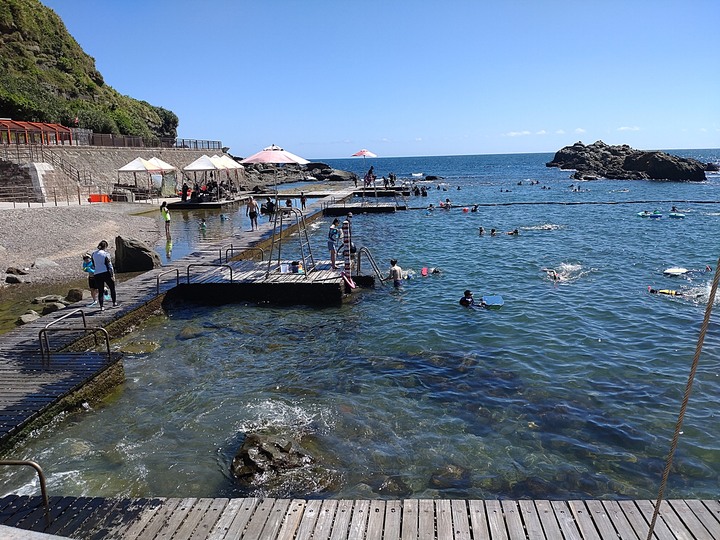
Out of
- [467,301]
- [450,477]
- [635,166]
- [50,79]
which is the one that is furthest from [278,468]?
[635,166]

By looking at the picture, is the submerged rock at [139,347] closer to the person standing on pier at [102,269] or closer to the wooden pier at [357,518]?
the person standing on pier at [102,269]

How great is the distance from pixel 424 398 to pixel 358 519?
5266 millimetres

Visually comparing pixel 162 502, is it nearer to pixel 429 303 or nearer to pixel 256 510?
pixel 256 510

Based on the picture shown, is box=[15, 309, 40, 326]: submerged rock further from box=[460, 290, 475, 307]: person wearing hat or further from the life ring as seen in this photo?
box=[460, 290, 475, 307]: person wearing hat

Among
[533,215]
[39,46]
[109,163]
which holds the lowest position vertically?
[533,215]

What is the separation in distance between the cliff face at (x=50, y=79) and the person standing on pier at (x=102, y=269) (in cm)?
4835

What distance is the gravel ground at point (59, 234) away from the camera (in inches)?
864

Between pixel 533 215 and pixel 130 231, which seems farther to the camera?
pixel 533 215

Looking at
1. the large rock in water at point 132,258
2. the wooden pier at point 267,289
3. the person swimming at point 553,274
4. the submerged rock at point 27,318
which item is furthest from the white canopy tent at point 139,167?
the person swimming at point 553,274

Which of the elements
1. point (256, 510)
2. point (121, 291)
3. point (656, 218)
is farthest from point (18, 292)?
point (656, 218)

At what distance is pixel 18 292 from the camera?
19.0m

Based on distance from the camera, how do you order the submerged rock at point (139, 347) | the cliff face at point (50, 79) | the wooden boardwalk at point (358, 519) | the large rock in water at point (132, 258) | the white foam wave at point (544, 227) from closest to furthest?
the wooden boardwalk at point (358, 519)
the submerged rock at point (139, 347)
the large rock in water at point (132, 258)
the white foam wave at point (544, 227)
the cliff face at point (50, 79)

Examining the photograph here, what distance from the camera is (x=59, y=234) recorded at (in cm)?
2656

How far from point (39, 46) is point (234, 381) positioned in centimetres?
8238
